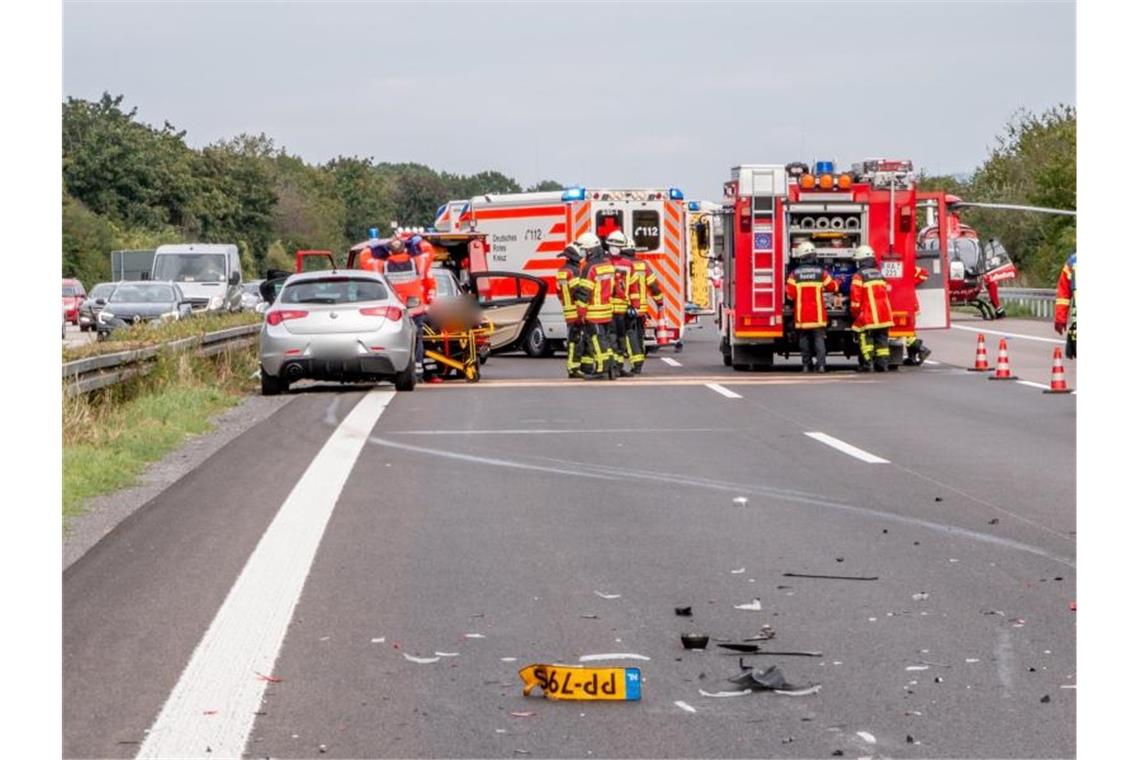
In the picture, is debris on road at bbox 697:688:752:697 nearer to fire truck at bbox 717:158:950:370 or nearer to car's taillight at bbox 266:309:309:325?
car's taillight at bbox 266:309:309:325

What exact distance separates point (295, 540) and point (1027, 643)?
4.24m

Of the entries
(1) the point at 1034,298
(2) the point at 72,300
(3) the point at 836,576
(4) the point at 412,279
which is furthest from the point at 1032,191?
(3) the point at 836,576

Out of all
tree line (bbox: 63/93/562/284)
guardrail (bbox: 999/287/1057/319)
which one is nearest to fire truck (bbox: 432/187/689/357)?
guardrail (bbox: 999/287/1057/319)

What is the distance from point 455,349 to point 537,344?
785 cm

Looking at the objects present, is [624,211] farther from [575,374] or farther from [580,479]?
[580,479]

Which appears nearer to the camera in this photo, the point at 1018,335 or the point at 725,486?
the point at 725,486

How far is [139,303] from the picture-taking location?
40.6 meters

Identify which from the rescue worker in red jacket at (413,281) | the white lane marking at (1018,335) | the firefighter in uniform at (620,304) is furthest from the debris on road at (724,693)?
the white lane marking at (1018,335)

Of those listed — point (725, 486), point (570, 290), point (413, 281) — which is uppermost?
point (413, 281)

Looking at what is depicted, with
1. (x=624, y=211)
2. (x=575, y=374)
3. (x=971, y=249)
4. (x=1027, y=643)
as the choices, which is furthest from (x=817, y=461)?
(x=971, y=249)

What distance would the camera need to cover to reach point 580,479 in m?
13.2

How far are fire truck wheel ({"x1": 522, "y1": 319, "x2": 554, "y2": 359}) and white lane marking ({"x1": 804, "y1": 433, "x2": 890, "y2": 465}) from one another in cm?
1643

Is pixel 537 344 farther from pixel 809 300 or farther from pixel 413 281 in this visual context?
pixel 809 300
